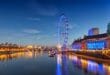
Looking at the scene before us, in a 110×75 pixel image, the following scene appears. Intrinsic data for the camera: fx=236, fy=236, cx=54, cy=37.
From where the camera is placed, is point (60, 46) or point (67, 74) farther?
point (60, 46)

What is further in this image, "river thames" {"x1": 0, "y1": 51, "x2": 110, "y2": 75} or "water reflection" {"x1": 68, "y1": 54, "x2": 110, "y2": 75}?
"river thames" {"x1": 0, "y1": 51, "x2": 110, "y2": 75}

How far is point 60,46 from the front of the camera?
15350 centimetres

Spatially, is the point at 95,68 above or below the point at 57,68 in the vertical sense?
above

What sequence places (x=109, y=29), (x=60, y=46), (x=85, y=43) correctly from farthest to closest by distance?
(x=85, y=43)
(x=60, y=46)
(x=109, y=29)

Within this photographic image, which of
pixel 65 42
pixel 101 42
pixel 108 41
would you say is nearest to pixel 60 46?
pixel 65 42

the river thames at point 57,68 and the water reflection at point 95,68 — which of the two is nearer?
the water reflection at point 95,68

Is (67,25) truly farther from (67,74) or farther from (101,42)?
(67,74)

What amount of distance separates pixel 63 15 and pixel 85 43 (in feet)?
111

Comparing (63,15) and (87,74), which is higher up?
(63,15)

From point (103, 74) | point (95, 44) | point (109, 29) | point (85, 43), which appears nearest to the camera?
point (103, 74)

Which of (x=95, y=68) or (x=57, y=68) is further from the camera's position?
(x=57, y=68)

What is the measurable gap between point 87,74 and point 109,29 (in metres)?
79.3

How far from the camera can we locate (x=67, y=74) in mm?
33688

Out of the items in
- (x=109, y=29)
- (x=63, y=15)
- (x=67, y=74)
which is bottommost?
(x=67, y=74)
